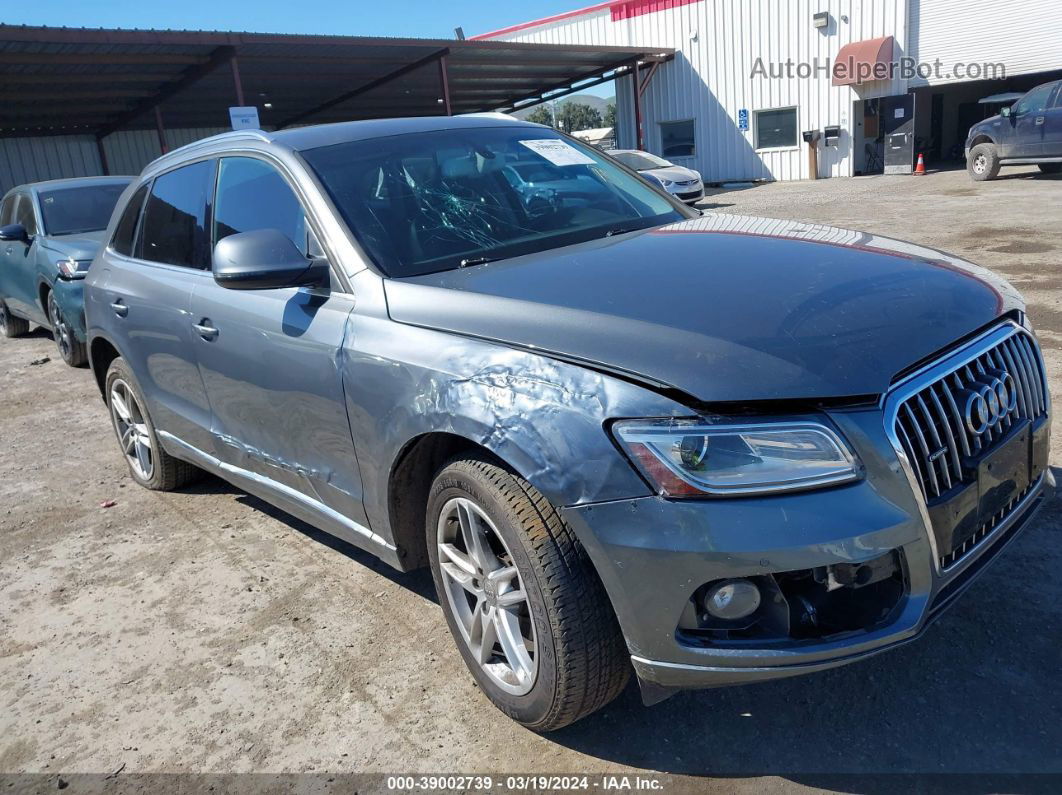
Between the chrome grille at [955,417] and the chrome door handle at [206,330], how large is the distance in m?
2.62

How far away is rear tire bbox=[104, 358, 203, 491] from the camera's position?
4.57 metres

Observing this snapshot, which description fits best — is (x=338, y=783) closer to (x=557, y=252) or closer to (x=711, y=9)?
(x=557, y=252)

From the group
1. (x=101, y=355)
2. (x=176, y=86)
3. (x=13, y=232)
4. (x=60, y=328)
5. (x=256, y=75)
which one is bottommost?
(x=60, y=328)

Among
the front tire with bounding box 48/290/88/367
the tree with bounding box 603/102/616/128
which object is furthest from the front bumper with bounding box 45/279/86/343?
the tree with bounding box 603/102/616/128

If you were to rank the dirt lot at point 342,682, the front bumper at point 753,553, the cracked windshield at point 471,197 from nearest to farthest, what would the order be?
the front bumper at point 753,553
the dirt lot at point 342,682
the cracked windshield at point 471,197

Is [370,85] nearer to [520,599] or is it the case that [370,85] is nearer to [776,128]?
[776,128]

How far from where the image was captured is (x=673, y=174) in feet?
55.6

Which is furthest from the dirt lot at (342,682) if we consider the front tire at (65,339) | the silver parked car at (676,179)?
the silver parked car at (676,179)

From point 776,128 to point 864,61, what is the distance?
3.34 m

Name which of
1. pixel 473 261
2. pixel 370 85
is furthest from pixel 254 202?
pixel 370 85

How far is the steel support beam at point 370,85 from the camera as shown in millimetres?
20562

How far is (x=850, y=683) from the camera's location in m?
2.67

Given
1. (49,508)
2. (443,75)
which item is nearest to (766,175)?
(443,75)

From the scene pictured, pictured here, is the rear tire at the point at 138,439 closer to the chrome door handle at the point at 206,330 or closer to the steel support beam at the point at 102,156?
the chrome door handle at the point at 206,330
